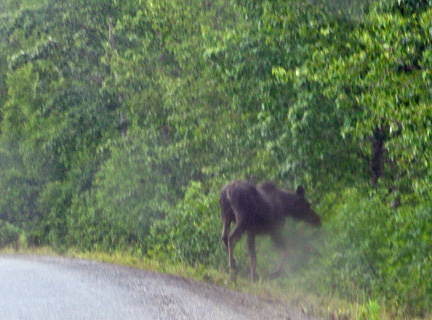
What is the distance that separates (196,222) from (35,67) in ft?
36.5

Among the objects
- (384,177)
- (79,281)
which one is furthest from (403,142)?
(79,281)

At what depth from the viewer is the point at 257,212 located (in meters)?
12.1

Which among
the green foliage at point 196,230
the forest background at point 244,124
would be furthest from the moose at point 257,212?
the green foliage at point 196,230

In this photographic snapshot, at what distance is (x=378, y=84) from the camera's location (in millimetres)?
9141

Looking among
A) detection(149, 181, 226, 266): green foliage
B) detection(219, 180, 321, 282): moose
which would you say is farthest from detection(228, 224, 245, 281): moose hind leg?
detection(149, 181, 226, 266): green foliage

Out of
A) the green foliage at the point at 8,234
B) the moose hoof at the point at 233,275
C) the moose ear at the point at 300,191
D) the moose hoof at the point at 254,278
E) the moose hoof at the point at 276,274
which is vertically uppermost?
the moose ear at the point at 300,191

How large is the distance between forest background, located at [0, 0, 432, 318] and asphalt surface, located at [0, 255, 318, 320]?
2258 millimetres

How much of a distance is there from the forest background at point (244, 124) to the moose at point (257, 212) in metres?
0.36

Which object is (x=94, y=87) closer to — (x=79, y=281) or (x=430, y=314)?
(x=79, y=281)

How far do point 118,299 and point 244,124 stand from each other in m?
6.17

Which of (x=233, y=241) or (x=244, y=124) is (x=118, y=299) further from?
(x=244, y=124)

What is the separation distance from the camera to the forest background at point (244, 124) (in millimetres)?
9547

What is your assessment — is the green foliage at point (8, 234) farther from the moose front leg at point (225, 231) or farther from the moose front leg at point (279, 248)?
the moose front leg at point (279, 248)

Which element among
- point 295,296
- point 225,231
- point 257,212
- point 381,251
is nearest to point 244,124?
point 257,212
